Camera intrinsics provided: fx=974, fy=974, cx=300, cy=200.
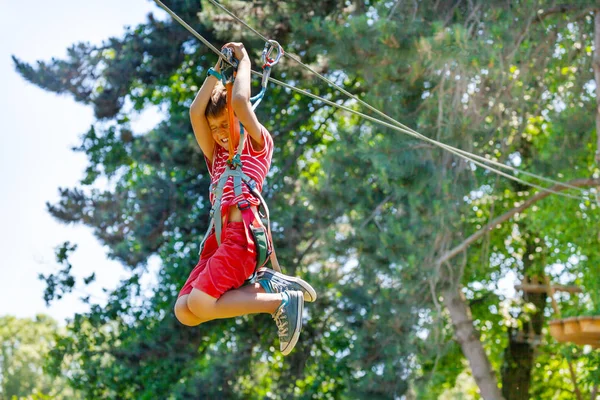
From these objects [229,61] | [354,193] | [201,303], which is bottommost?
[201,303]

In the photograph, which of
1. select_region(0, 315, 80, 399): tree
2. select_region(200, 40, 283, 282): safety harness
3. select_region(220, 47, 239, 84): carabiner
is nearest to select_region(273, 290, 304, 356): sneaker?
select_region(200, 40, 283, 282): safety harness

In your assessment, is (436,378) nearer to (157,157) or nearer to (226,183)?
(157,157)

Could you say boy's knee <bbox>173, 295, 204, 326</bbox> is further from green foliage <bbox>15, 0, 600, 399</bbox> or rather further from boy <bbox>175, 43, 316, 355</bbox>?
green foliage <bbox>15, 0, 600, 399</bbox>

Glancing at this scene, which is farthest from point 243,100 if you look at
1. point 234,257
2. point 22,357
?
point 22,357

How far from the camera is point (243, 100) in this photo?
4023 millimetres

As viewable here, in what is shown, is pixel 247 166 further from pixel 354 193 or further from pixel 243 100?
pixel 354 193

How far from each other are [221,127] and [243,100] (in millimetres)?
279

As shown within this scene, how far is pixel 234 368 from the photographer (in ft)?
40.1

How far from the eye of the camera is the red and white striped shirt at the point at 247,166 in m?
4.17

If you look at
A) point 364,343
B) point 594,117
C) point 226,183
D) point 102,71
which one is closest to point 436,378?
point 364,343

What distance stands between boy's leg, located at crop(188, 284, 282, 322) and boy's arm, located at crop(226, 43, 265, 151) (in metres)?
0.66

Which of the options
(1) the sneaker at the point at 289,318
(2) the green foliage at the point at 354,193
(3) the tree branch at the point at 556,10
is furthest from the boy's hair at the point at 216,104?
(3) the tree branch at the point at 556,10

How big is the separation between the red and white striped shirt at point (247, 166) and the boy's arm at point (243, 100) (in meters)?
0.05

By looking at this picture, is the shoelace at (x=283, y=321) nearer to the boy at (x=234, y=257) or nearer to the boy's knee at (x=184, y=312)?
the boy at (x=234, y=257)
